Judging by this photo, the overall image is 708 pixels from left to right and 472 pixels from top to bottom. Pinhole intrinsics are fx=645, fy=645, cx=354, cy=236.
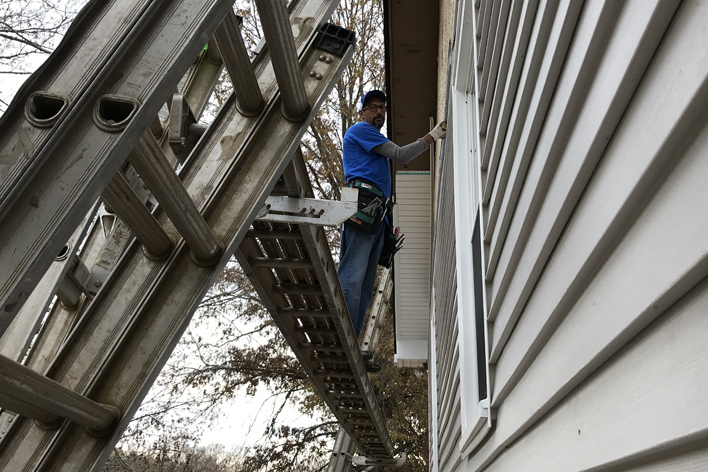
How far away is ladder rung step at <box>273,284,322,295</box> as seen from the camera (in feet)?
17.0

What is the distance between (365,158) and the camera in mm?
6172

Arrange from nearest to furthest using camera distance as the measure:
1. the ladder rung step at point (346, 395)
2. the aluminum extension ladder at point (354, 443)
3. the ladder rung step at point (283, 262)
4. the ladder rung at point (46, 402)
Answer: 1. the ladder rung at point (46, 402)
2. the ladder rung step at point (283, 262)
3. the ladder rung step at point (346, 395)
4. the aluminum extension ladder at point (354, 443)

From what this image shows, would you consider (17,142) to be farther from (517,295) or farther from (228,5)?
(517,295)

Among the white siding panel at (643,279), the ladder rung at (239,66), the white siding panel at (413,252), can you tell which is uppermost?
the white siding panel at (413,252)

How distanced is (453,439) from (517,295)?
9.95 ft

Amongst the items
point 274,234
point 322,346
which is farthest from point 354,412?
point 274,234

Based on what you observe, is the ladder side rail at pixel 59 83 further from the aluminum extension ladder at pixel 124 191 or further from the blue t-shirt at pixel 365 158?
the blue t-shirt at pixel 365 158

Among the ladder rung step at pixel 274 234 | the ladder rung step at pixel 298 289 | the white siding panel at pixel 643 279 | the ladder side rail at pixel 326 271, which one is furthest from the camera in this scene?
the ladder rung step at pixel 298 289

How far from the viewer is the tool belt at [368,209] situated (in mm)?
5859

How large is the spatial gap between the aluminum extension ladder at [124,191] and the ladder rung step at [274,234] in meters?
0.26

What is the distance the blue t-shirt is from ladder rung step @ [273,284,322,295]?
4.48ft

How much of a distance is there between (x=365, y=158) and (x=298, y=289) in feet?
5.20

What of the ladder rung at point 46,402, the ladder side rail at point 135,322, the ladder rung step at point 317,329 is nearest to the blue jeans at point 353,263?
the ladder rung step at point 317,329

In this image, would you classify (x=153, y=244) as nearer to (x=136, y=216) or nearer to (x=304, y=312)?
(x=136, y=216)
